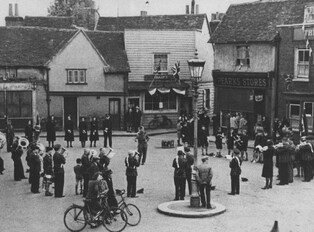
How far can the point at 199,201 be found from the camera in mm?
18938

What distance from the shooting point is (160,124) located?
4197 cm

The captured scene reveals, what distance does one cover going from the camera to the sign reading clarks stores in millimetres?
34750

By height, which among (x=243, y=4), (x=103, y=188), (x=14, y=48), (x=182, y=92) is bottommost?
(x=103, y=188)

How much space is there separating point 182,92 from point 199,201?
23401 mm

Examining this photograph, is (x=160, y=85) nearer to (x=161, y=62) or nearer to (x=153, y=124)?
(x=161, y=62)

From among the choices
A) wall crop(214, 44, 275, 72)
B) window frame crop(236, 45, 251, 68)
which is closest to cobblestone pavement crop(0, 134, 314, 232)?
wall crop(214, 44, 275, 72)

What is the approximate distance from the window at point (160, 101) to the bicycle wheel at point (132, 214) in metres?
23.9

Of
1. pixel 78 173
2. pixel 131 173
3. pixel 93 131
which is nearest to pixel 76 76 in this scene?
pixel 93 131

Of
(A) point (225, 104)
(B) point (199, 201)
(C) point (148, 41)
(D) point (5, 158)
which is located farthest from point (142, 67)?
(B) point (199, 201)

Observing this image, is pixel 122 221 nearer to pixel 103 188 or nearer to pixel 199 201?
pixel 103 188

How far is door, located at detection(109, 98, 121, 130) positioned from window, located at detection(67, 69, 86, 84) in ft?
7.86

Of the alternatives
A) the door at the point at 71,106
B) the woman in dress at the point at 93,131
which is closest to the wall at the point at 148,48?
the door at the point at 71,106

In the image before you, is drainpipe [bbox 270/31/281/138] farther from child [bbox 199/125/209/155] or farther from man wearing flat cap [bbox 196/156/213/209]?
man wearing flat cap [bbox 196/156/213/209]

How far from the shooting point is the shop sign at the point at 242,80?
34.9 metres
